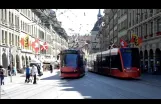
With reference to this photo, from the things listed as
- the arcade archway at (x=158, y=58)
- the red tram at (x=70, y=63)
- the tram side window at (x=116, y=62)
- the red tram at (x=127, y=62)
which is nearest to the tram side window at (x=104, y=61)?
the tram side window at (x=116, y=62)

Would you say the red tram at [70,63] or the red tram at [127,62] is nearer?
the red tram at [127,62]

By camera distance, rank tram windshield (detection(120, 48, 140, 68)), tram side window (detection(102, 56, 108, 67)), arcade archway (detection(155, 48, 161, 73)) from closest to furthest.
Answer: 1. tram windshield (detection(120, 48, 140, 68))
2. tram side window (detection(102, 56, 108, 67))
3. arcade archway (detection(155, 48, 161, 73))

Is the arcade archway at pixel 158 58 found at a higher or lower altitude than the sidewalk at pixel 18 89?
higher

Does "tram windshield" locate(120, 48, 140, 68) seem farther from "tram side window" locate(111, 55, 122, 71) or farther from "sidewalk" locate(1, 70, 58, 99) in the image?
"sidewalk" locate(1, 70, 58, 99)

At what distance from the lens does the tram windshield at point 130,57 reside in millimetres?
41062

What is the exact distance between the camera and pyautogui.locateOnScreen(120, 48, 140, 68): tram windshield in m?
41.1

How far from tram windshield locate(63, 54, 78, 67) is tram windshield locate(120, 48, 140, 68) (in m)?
5.37

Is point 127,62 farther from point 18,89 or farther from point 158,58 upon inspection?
point 158,58

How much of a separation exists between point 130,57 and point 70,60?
658 cm

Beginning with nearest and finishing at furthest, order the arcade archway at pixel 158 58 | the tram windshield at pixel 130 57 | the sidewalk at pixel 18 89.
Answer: the sidewalk at pixel 18 89
the tram windshield at pixel 130 57
the arcade archway at pixel 158 58

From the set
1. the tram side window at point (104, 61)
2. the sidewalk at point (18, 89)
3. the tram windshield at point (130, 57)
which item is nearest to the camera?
the sidewalk at point (18, 89)

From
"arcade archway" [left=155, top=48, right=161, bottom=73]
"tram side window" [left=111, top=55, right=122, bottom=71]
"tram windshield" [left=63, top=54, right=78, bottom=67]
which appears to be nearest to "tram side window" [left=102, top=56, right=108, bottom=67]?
"tram side window" [left=111, top=55, right=122, bottom=71]

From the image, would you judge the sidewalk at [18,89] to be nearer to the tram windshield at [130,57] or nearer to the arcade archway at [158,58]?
the tram windshield at [130,57]

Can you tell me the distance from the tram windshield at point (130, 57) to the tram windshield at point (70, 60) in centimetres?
537
